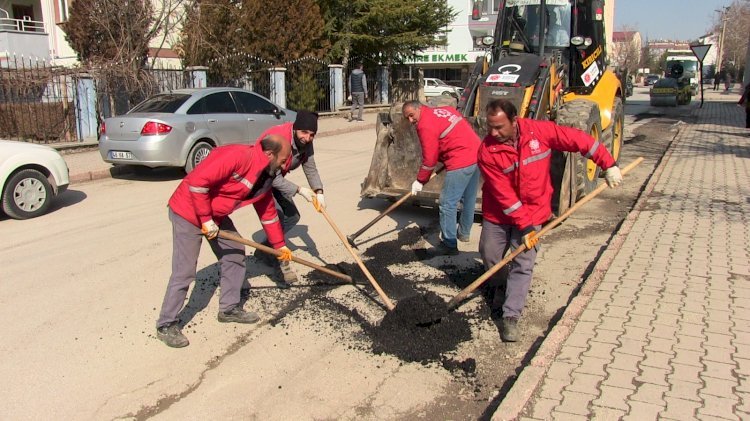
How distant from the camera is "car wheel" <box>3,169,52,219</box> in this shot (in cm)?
741

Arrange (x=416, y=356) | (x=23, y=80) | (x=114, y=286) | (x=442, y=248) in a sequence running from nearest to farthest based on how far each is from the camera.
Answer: (x=416, y=356)
(x=114, y=286)
(x=442, y=248)
(x=23, y=80)

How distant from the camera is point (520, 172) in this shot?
13.4 feet

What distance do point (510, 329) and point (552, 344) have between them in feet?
1.20

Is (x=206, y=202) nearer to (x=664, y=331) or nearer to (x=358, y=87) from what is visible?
(x=664, y=331)

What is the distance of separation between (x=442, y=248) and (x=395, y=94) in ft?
73.3

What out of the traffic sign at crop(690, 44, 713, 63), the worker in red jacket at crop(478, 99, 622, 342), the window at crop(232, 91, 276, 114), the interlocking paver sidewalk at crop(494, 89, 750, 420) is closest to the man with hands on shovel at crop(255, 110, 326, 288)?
the worker in red jacket at crop(478, 99, 622, 342)

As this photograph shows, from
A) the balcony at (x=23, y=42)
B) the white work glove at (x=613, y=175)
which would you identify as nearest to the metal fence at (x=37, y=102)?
the white work glove at (x=613, y=175)

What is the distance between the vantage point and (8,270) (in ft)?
18.6

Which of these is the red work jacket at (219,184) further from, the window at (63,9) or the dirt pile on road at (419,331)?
the window at (63,9)

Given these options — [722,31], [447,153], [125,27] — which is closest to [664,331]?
[447,153]

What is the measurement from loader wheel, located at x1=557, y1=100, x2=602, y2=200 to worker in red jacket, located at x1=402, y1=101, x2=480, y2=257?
179cm

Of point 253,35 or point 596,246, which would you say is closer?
point 596,246

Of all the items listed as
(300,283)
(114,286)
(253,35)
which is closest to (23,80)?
(253,35)

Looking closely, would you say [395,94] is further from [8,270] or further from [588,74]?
[8,270]
